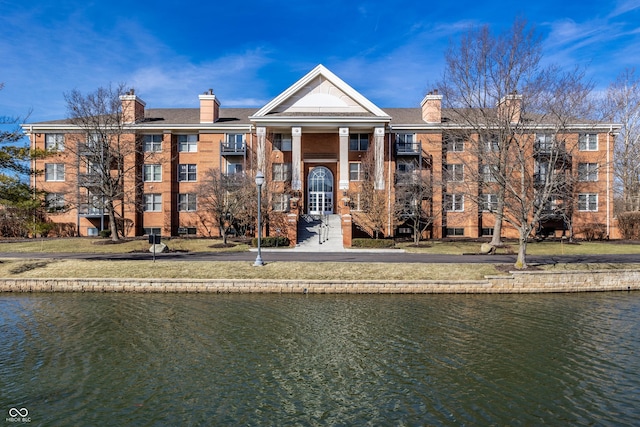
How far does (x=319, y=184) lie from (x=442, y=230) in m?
11.5

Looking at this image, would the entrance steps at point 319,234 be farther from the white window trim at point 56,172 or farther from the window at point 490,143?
the white window trim at point 56,172

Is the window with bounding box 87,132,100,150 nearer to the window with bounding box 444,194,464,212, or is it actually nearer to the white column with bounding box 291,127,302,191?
the white column with bounding box 291,127,302,191

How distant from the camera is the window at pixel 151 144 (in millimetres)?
36250

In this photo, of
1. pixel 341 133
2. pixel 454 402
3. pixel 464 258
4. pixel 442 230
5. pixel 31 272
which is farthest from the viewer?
pixel 442 230

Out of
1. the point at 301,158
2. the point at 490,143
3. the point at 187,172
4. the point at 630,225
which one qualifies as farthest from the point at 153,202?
the point at 630,225

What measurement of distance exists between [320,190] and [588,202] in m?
Result: 23.6

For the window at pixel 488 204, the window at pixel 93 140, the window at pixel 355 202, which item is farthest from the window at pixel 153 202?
the window at pixel 488 204

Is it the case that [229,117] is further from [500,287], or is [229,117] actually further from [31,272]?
[500,287]

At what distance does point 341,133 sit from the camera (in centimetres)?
3262

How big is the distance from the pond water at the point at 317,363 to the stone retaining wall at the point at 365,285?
5.79 feet

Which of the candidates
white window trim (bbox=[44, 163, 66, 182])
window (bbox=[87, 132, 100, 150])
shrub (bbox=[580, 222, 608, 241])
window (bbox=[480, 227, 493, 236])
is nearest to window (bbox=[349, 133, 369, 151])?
window (bbox=[480, 227, 493, 236])

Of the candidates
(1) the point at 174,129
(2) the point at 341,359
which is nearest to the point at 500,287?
(2) the point at 341,359

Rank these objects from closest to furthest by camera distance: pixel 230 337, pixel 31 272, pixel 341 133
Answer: pixel 230 337 → pixel 31 272 → pixel 341 133

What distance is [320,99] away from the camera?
33.8 m
